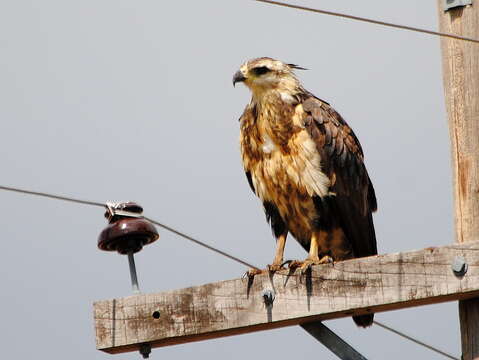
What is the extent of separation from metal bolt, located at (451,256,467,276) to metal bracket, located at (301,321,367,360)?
609 millimetres

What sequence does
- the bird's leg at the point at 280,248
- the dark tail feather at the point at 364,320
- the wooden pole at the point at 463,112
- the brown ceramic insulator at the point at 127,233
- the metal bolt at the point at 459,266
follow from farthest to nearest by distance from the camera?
the bird's leg at the point at 280,248, the dark tail feather at the point at 364,320, the brown ceramic insulator at the point at 127,233, the wooden pole at the point at 463,112, the metal bolt at the point at 459,266

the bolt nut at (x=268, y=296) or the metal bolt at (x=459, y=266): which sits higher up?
the metal bolt at (x=459, y=266)

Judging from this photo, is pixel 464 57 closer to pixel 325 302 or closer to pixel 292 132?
pixel 325 302

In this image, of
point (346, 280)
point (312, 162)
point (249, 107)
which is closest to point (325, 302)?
point (346, 280)

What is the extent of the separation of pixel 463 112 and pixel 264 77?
7.95 ft

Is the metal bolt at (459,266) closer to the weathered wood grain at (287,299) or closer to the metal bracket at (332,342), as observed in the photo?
the weathered wood grain at (287,299)

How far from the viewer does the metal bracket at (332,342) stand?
4.67 m

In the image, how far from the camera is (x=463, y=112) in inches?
197

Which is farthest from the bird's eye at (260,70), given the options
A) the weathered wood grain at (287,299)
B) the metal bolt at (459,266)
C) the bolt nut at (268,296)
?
the metal bolt at (459,266)

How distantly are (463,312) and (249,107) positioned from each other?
114 inches

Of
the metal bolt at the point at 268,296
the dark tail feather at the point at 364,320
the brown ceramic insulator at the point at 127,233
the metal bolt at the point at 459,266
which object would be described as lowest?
the dark tail feather at the point at 364,320

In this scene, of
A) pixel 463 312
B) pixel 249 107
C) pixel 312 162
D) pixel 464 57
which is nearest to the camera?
pixel 463 312

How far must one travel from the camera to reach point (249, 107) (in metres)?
7.14

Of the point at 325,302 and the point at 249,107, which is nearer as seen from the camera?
the point at 325,302
